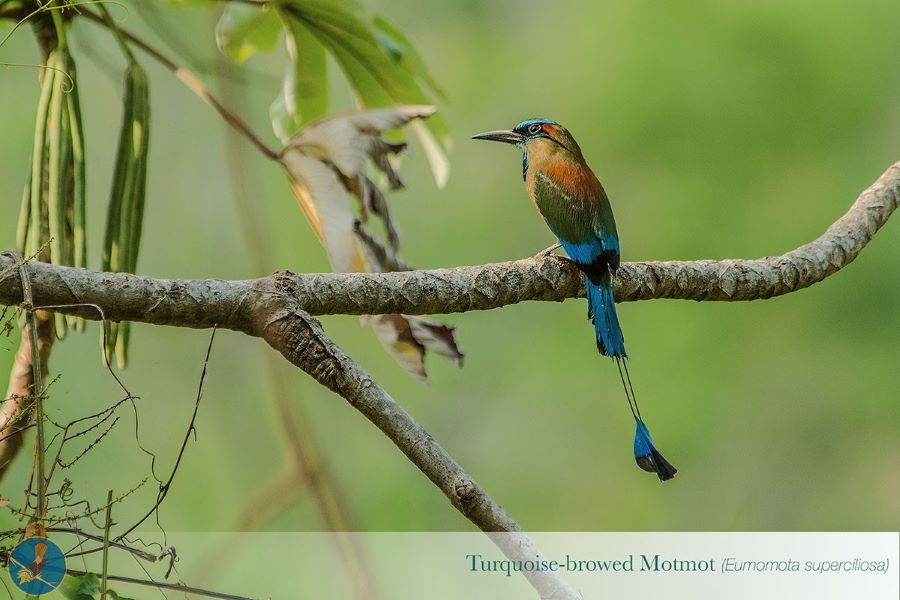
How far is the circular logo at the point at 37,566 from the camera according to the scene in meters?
0.56

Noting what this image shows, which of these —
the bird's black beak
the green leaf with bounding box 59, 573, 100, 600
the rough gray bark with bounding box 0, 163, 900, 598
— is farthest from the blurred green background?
the green leaf with bounding box 59, 573, 100, 600

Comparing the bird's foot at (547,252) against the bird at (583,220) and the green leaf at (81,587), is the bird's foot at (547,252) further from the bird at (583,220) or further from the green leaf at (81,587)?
the green leaf at (81,587)

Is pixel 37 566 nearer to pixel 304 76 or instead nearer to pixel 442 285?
pixel 442 285

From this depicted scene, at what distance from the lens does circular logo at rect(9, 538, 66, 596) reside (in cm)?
56

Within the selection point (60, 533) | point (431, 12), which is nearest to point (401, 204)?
point (431, 12)

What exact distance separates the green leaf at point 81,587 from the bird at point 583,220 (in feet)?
1.48

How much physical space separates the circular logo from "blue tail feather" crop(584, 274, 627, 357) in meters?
0.50

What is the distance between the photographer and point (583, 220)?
0.93 metres

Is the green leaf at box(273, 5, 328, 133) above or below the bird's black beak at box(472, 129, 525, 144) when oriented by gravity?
above

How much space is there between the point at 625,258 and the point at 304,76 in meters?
0.79

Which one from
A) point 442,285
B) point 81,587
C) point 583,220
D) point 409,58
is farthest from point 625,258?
point 81,587

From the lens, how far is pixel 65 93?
0.86 m

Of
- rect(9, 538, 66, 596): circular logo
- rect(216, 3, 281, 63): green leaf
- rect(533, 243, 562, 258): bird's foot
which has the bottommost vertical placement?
rect(9, 538, 66, 596): circular logo

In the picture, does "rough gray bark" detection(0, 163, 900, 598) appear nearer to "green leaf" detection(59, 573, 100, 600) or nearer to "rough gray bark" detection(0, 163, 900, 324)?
"rough gray bark" detection(0, 163, 900, 324)
